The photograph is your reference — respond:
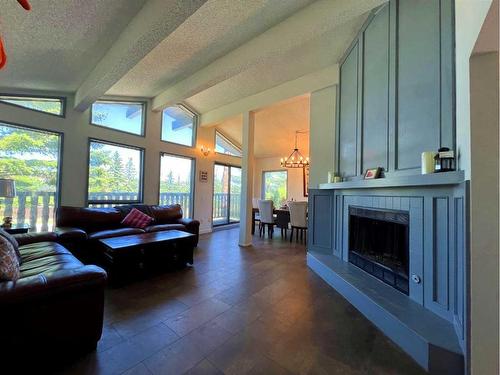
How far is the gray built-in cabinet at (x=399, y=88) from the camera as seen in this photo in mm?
1849

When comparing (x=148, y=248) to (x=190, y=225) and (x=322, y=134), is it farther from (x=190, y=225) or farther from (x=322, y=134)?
(x=322, y=134)

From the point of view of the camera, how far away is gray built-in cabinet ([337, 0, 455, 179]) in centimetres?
185

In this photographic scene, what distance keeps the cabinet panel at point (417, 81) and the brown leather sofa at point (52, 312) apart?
112 inches

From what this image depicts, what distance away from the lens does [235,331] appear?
1.83 meters

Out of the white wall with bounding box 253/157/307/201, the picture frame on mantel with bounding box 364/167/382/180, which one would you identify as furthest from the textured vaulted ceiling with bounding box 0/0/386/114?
the white wall with bounding box 253/157/307/201

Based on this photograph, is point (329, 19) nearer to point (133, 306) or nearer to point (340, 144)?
point (340, 144)

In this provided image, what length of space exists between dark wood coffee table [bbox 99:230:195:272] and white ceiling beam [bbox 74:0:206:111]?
6.86ft

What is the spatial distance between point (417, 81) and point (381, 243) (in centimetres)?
170

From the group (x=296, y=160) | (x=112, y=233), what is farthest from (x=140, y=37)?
(x=296, y=160)

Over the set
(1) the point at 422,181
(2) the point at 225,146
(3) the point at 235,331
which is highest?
(2) the point at 225,146

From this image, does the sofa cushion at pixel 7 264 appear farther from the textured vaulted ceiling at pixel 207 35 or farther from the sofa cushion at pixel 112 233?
the textured vaulted ceiling at pixel 207 35

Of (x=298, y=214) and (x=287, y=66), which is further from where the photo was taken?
(x=298, y=214)

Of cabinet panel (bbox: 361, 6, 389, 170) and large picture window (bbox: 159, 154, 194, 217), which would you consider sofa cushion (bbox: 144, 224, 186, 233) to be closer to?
large picture window (bbox: 159, 154, 194, 217)

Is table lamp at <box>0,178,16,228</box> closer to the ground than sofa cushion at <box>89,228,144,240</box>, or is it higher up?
higher up
